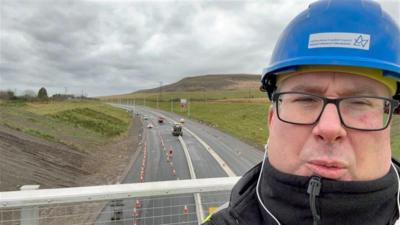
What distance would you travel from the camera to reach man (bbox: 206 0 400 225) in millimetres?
1229

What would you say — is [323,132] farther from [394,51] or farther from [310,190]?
[394,51]

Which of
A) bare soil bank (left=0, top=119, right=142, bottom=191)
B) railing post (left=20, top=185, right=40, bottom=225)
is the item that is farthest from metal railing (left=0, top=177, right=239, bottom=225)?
bare soil bank (left=0, top=119, right=142, bottom=191)

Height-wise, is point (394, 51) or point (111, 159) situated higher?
point (394, 51)

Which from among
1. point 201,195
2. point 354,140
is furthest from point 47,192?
point 354,140

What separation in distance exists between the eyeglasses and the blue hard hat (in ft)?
0.38

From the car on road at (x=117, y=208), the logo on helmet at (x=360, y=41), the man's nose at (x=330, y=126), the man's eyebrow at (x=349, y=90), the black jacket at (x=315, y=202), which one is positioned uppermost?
the logo on helmet at (x=360, y=41)

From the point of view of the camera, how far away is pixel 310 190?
1.21 metres

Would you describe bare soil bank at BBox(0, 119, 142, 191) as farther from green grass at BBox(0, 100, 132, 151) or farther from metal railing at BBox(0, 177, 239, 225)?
metal railing at BBox(0, 177, 239, 225)

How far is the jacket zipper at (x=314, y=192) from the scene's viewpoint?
1206 millimetres

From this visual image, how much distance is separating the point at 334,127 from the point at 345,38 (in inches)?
12.7

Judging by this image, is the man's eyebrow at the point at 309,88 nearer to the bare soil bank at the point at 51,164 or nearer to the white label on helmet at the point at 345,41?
the white label on helmet at the point at 345,41

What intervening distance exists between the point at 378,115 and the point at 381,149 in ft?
0.41

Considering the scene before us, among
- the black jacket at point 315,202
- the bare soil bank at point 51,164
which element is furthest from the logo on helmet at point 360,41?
the bare soil bank at point 51,164

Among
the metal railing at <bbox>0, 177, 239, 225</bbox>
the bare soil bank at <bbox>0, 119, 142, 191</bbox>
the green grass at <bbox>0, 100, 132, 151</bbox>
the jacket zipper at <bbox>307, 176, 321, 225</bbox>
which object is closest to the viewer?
the jacket zipper at <bbox>307, 176, 321, 225</bbox>
